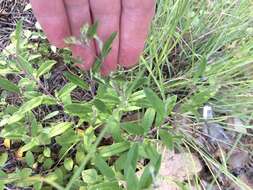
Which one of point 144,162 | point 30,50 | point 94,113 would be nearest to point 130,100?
point 94,113

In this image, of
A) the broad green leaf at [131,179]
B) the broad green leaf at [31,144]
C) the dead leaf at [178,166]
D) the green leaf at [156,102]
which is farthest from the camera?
the dead leaf at [178,166]

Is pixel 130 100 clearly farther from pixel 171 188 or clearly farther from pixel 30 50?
pixel 30 50

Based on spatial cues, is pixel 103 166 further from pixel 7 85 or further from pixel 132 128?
pixel 7 85

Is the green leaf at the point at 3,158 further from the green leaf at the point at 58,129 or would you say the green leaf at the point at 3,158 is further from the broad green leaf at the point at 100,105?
the broad green leaf at the point at 100,105

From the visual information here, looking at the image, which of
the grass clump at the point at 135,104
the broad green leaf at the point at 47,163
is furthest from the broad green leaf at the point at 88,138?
the broad green leaf at the point at 47,163

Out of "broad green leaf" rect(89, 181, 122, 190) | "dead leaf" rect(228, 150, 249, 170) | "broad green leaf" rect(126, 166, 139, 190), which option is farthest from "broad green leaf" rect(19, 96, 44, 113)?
"dead leaf" rect(228, 150, 249, 170)

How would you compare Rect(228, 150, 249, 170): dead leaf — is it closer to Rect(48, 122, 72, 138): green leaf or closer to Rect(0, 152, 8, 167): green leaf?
Rect(48, 122, 72, 138): green leaf
